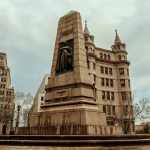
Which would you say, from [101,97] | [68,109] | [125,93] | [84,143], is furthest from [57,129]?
[125,93]

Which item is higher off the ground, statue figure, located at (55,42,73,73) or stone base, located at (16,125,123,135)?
statue figure, located at (55,42,73,73)

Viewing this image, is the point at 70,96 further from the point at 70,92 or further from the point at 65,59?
the point at 65,59

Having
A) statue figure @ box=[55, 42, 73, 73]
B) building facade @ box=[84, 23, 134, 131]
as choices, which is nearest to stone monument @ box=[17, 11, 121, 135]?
statue figure @ box=[55, 42, 73, 73]

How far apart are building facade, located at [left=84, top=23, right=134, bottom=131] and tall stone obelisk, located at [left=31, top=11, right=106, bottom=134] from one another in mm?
23919

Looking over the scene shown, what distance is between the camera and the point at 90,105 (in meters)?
10.5

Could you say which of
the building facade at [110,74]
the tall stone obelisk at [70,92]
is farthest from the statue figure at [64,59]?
the building facade at [110,74]

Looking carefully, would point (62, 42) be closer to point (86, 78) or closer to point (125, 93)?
point (86, 78)

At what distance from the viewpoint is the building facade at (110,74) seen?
37750mm

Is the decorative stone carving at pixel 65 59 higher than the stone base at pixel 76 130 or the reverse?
higher

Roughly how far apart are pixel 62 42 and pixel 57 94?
14.5 ft

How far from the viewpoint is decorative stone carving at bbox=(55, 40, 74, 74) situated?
40.3 ft

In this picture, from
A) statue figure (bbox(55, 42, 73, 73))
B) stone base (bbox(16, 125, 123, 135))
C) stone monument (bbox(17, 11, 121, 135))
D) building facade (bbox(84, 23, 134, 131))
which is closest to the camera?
stone base (bbox(16, 125, 123, 135))

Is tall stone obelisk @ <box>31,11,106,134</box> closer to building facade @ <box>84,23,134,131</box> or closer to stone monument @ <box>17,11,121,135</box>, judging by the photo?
stone monument @ <box>17,11,121,135</box>

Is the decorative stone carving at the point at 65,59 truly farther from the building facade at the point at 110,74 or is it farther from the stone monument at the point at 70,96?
the building facade at the point at 110,74
